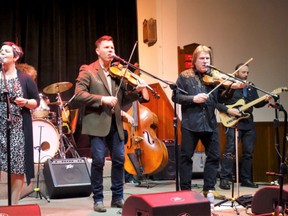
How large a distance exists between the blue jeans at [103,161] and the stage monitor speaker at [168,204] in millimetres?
1138

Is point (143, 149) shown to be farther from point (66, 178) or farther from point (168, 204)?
point (168, 204)

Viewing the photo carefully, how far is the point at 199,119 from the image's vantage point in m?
4.43

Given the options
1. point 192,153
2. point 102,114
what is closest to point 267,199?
point 192,153

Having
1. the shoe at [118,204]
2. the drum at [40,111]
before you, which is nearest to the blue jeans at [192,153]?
the shoe at [118,204]

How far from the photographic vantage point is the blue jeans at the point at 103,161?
4079 mm

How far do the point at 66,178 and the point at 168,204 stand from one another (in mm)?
2527

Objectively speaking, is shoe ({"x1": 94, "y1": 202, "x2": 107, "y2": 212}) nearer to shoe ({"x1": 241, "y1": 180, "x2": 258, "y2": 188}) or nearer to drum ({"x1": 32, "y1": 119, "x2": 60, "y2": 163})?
drum ({"x1": 32, "y1": 119, "x2": 60, "y2": 163})

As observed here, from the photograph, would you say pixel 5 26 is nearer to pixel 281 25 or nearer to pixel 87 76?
pixel 87 76

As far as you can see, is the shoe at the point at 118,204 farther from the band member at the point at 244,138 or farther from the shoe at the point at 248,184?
the shoe at the point at 248,184

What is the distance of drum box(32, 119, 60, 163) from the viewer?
576 centimetres

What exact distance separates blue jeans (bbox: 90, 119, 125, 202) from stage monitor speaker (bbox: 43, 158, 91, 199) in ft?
3.04

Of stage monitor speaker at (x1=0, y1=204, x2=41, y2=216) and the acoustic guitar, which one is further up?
the acoustic guitar

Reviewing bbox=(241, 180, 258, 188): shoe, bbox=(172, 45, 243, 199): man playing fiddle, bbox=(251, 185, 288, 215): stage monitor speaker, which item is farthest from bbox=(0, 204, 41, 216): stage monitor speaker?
bbox=(241, 180, 258, 188): shoe

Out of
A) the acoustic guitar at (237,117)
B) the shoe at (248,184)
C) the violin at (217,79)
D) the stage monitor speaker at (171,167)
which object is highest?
the violin at (217,79)
